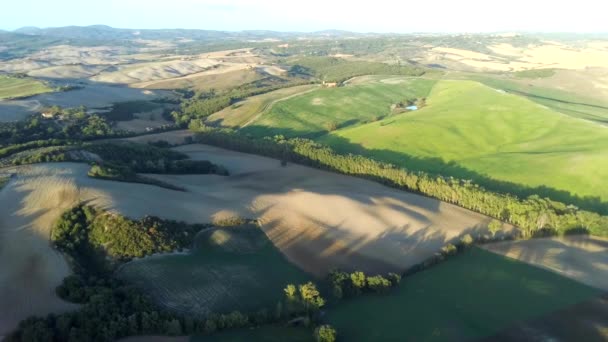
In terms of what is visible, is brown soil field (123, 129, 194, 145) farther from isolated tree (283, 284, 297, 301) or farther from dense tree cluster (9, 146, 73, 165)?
isolated tree (283, 284, 297, 301)

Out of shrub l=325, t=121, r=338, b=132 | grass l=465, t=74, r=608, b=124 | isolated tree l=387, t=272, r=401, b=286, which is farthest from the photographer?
grass l=465, t=74, r=608, b=124

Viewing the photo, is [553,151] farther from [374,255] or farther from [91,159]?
[91,159]

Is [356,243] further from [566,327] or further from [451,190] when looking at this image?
[566,327]

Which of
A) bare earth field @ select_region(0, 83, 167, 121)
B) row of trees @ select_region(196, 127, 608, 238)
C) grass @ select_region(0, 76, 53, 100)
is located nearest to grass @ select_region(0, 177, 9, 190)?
row of trees @ select_region(196, 127, 608, 238)

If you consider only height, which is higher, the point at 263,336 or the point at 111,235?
the point at 111,235

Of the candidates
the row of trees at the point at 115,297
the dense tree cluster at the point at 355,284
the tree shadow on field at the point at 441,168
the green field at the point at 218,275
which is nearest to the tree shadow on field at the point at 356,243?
the green field at the point at 218,275

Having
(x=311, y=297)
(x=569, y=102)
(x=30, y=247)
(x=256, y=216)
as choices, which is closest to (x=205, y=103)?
(x=256, y=216)
